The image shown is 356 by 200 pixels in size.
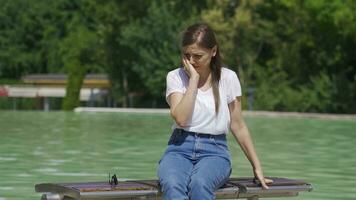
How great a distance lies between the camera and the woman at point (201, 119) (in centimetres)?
607

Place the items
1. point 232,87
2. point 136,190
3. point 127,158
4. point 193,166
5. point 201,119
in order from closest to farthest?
point 136,190
point 193,166
point 201,119
point 232,87
point 127,158

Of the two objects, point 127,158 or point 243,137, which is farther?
point 127,158

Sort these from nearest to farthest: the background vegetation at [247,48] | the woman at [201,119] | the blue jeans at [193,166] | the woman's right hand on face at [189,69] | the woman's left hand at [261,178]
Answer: the blue jeans at [193,166], the woman at [201,119], the woman's right hand on face at [189,69], the woman's left hand at [261,178], the background vegetation at [247,48]

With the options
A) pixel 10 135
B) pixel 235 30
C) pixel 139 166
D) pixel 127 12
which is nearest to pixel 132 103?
pixel 127 12

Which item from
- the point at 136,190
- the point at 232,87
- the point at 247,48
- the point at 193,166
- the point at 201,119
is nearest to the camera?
the point at 136,190

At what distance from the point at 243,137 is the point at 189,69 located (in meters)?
0.69

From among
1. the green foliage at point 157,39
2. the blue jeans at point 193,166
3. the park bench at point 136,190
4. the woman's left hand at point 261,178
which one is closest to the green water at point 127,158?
the park bench at point 136,190

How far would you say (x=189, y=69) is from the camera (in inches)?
246

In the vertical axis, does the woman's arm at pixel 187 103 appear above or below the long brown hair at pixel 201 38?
below

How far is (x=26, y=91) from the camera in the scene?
203ft

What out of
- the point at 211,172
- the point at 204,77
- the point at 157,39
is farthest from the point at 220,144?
the point at 157,39

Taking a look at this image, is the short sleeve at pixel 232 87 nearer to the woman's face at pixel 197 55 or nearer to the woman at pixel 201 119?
the woman at pixel 201 119

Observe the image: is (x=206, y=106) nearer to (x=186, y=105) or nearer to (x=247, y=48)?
(x=186, y=105)

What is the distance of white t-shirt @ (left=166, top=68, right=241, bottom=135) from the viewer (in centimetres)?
633
